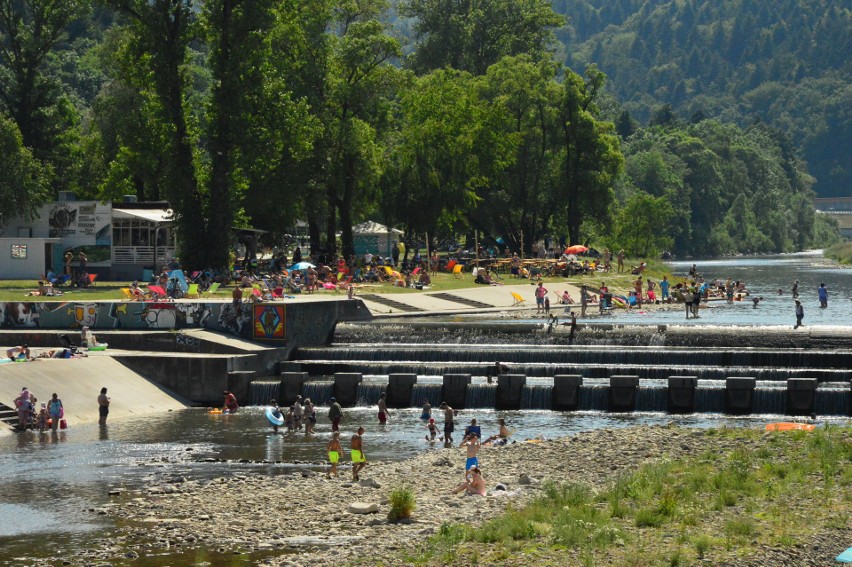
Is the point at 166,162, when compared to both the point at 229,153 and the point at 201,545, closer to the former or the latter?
the point at 229,153

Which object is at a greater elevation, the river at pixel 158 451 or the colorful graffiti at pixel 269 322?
the colorful graffiti at pixel 269 322

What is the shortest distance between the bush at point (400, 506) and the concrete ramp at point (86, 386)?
20.0 metres

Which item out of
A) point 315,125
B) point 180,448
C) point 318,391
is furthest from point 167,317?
point 315,125

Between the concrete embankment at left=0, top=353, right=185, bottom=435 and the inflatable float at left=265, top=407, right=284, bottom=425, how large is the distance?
21.7 feet

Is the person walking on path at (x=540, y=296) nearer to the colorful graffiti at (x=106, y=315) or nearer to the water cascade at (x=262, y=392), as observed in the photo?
the colorful graffiti at (x=106, y=315)

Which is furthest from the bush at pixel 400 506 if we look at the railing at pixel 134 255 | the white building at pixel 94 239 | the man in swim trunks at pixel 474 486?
the railing at pixel 134 255

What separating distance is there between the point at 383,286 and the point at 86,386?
3108 cm

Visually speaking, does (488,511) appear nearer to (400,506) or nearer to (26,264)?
(400,506)

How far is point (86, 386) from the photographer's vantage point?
162 ft

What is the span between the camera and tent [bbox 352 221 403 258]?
100750 mm

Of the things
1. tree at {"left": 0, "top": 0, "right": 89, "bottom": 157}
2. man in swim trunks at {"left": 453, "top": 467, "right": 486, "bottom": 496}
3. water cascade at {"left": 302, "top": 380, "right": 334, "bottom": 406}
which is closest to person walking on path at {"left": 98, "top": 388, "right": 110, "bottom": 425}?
water cascade at {"left": 302, "top": 380, "right": 334, "bottom": 406}

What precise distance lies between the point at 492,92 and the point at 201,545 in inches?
3221

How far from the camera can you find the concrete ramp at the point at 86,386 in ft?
155

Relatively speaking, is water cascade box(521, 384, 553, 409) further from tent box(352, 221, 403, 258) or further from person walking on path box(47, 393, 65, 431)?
tent box(352, 221, 403, 258)
